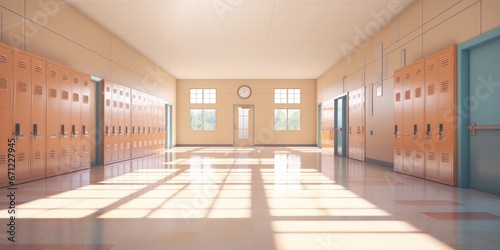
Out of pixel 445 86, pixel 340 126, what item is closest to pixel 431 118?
pixel 445 86

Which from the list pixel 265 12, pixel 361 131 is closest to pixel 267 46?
pixel 265 12

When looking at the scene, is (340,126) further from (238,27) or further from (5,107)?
(5,107)

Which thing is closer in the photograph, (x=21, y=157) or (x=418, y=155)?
(x=21, y=157)

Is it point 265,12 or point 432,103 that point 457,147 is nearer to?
point 432,103

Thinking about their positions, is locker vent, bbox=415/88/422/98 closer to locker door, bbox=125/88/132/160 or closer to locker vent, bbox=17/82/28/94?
locker vent, bbox=17/82/28/94

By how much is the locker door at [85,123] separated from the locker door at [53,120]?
4.08 feet

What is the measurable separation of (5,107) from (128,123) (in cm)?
697

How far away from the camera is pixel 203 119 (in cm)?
2402

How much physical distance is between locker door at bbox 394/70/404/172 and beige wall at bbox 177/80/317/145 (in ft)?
46.3

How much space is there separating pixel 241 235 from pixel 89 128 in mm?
8554

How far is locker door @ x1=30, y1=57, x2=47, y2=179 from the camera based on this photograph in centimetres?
779

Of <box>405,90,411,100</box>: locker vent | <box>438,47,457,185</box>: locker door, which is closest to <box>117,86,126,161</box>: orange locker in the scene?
<box>405,90,411,100</box>: locker vent

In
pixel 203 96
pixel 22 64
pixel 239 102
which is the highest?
pixel 203 96

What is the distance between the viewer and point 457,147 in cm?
706
